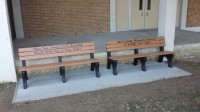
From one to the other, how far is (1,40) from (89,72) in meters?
2.14

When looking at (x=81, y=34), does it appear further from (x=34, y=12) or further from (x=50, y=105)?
(x=50, y=105)

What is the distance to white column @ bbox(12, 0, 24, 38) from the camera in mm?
8273

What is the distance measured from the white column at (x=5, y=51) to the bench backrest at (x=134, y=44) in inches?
88.9

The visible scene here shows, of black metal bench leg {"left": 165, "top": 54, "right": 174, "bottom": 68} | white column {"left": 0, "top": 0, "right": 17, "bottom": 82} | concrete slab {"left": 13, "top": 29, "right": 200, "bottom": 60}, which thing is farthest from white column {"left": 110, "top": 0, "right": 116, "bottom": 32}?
white column {"left": 0, "top": 0, "right": 17, "bottom": 82}

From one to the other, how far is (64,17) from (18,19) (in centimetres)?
160

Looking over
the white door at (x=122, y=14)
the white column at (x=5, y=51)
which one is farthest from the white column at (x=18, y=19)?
the white door at (x=122, y=14)

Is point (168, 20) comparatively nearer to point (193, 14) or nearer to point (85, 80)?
point (85, 80)

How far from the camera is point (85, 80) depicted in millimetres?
5527

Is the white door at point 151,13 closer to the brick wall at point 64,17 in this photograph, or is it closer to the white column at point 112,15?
the white column at point 112,15

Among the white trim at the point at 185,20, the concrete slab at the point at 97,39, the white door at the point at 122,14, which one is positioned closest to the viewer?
the concrete slab at the point at 97,39

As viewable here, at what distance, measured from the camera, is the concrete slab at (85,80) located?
4.92m

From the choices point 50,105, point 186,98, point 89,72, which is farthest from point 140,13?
point 50,105

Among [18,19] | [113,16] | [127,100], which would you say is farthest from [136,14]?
[127,100]

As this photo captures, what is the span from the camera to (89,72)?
6.02 metres
